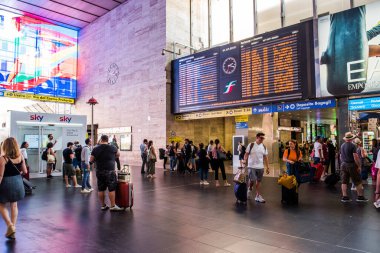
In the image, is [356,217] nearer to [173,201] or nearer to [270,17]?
[173,201]

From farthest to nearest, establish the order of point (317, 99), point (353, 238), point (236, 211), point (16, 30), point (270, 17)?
point (16, 30) < point (270, 17) < point (317, 99) < point (236, 211) < point (353, 238)

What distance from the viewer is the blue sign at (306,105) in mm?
10883

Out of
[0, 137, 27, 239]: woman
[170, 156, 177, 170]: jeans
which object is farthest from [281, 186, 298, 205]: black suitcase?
[170, 156, 177, 170]: jeans

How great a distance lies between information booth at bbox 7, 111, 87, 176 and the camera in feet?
41.4

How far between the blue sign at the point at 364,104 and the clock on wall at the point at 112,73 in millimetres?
15172

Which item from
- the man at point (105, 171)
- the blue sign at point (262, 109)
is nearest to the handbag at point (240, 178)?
the man at point (105, 171)

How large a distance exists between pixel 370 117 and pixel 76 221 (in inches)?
487

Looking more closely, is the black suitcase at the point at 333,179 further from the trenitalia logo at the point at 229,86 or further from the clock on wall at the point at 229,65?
the clock on wall at the point at 229,65

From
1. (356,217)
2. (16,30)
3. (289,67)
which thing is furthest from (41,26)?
(356,217)

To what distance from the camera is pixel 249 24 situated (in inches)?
591

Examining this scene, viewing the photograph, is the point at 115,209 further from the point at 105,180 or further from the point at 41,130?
the point at 41,130

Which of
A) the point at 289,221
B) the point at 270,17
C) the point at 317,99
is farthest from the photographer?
the point at 270,17

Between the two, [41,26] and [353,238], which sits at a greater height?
[41,26]

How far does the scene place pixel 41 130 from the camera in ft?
44.9
